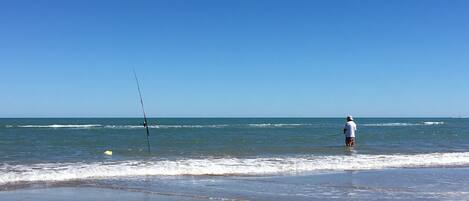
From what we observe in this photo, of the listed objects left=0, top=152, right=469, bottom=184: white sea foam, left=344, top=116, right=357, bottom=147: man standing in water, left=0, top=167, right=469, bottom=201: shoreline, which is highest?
left=344, top=116, right=357, bottom=147: man standing in water

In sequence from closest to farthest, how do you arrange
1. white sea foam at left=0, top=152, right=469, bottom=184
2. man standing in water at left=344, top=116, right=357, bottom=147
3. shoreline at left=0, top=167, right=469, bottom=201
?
1. shoreline at left=0, top=167, right=469, bottom=201
2. white sea foam at left=0, top=152, right=469, bottom=184
3. man standing in water at left=344, top=116, right=357, bottom=147

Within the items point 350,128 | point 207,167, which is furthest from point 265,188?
point 350,128

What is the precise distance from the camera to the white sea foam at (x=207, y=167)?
13701 mm

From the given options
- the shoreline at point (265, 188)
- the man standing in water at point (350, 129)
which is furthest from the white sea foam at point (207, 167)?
the man standing in water at point (350, 129)

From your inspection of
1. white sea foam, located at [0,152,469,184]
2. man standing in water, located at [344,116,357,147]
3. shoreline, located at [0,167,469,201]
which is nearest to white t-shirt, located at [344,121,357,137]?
man standing in water, located at [344,116,357,147]

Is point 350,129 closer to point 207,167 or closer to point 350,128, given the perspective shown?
point 350,128

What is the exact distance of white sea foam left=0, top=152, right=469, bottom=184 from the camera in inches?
539

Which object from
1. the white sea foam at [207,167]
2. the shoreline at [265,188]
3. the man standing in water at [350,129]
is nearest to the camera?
the shoreline at [265,188]

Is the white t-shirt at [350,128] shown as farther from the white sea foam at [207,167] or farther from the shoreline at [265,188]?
the shoreline at [265,188]

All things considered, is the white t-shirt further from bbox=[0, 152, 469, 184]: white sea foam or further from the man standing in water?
bbox=[0, 152, 469, 184]: white sea foam

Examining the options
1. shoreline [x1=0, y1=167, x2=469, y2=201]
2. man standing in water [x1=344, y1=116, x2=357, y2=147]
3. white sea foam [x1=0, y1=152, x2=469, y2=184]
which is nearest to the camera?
shoreline [x1=0, y1=167, x2=469, y2=201]

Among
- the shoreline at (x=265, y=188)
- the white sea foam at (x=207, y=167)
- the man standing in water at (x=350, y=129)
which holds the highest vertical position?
the man standing in water at (x=350, y=129)

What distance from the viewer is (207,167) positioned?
15.5m

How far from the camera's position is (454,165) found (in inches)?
661
